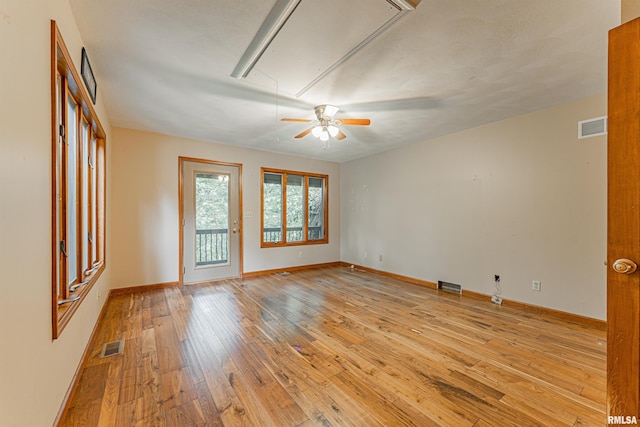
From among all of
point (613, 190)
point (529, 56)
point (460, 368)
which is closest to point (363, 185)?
point (529, 56)

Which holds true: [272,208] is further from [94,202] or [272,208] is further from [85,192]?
[85,192]

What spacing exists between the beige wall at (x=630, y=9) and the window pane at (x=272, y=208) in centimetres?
482

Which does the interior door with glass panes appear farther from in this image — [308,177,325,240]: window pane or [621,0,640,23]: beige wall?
[621,0,640,23]: beige wall

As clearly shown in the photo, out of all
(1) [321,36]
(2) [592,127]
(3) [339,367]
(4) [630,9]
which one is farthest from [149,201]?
(2) [592,127]

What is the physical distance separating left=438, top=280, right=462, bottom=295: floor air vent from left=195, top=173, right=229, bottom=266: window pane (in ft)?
12.4

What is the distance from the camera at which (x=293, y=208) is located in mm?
5785

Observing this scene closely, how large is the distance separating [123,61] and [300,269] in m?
4.46

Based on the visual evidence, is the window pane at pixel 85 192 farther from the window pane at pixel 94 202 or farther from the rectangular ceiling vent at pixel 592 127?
the rectangular ceiling vent at pixel 592 127

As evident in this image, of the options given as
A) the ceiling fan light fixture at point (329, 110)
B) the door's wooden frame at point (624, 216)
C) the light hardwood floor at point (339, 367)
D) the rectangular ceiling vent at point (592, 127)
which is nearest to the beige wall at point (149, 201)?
the light hardwood floor at point (339, 367)

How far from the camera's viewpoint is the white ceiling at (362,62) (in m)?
1.69

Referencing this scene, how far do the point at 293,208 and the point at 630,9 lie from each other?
16.6ft

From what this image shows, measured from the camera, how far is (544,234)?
10.6ft

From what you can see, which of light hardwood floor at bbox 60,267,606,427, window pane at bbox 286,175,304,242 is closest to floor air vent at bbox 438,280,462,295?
light hardwood floor at bbox 60,267,606,427

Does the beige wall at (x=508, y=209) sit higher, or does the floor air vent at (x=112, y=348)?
the beige wall at (x=508, y=209)
